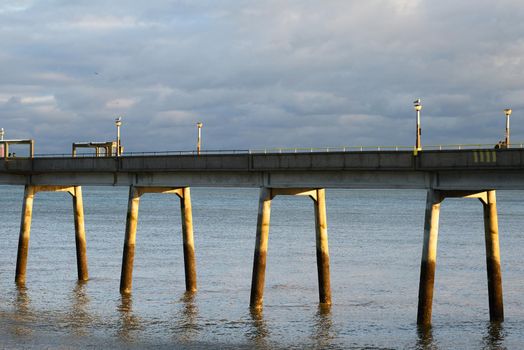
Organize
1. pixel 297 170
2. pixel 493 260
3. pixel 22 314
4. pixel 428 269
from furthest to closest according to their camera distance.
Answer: pixel 297 170 < pixel 22 314 < pixel 493 260 < pixel 428 269

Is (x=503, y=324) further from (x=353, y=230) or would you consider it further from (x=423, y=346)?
(x=353, y=230)

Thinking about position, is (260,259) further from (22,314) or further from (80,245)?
(80,245)

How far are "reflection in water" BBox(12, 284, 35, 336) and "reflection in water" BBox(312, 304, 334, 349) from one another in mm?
12219

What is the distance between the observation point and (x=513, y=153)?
40531 millimetres

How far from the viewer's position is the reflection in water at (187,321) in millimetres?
41688

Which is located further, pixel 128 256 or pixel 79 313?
pixel 128 256

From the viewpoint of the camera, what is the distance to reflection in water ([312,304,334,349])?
4042 cm

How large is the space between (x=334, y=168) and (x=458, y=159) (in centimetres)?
A: 636

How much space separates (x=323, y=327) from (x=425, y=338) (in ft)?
16.0

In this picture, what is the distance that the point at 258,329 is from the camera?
4309 cm

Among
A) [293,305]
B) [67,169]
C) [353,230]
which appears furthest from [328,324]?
[353,230]

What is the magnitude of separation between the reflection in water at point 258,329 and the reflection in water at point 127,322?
4.98 m

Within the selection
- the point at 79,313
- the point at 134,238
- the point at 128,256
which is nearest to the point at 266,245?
the point at 79,313

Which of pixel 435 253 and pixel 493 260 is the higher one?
pixel 435 253
